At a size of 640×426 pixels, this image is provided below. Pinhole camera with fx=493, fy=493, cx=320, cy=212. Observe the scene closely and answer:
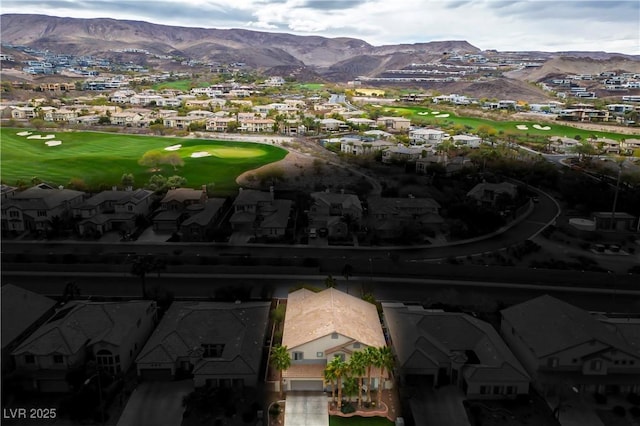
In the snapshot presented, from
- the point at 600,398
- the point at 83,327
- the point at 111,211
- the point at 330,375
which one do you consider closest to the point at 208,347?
the point at 83,327

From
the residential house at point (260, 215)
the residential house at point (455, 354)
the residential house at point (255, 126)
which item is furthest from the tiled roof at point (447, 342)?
the residential house at point (255, 126)

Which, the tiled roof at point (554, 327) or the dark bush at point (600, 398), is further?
the tiled roof at point (554, 327)

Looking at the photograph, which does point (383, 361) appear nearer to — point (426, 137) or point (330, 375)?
point (330, 375)

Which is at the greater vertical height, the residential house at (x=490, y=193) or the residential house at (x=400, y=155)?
the residential house at (x=400, y=155)

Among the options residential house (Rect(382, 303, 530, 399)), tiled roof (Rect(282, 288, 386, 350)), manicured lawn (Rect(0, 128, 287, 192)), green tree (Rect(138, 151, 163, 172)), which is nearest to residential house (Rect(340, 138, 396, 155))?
manicured lawn (Rect(0, 128, 287, 192))

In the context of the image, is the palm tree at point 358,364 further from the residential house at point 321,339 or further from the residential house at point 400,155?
the residential house at point 400,155

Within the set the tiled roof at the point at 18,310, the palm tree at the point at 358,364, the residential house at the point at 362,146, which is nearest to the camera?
the palm tree at the point at 358,364
